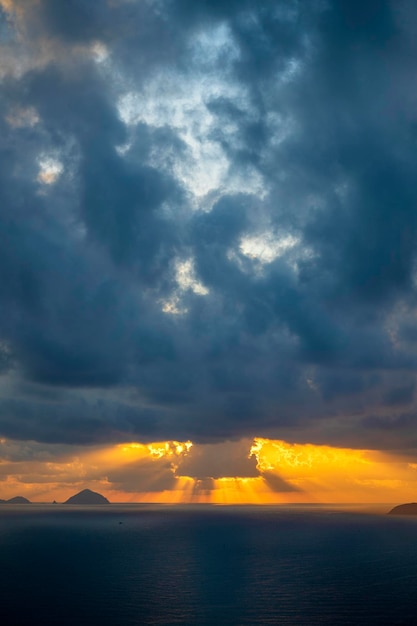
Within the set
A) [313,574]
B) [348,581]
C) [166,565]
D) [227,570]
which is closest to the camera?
[348,581]

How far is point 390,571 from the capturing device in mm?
141375

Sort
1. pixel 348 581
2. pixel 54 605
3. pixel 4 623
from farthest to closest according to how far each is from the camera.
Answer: pixel 348 581 < pixel 54 605 < pixel 4 623

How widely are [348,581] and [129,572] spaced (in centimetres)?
5804

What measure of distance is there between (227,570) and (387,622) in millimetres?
66526

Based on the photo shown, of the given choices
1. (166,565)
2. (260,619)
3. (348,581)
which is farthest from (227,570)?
(260,619)

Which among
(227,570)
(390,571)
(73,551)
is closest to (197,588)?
(227,570)

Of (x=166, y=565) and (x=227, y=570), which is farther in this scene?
(x=166, y=565)

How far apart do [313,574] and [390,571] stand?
2308 cm

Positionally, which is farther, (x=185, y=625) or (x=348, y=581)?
(x=348, y=581)

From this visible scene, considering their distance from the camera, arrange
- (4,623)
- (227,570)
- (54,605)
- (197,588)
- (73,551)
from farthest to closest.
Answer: (73,551), (227,570), (197,588), (54,605), (4,623)

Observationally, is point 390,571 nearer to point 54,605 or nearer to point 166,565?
point 166,565

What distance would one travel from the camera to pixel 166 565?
155m

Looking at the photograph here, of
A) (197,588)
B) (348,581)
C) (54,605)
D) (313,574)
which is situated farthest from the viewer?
(313,574)

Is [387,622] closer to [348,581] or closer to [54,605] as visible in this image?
[348,581]
